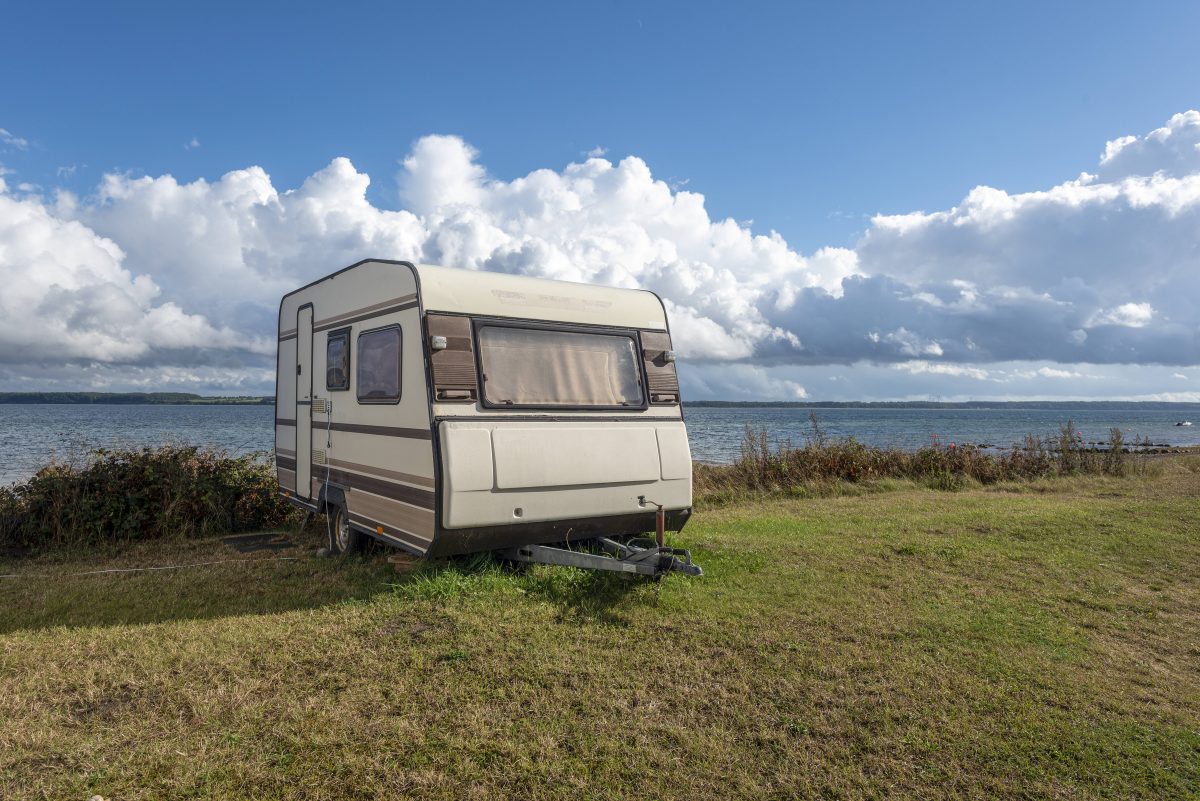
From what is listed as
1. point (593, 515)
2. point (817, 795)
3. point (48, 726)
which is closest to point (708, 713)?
point (817, 795)

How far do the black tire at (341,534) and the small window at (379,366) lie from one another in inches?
57.8

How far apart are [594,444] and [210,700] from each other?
3.52 metres

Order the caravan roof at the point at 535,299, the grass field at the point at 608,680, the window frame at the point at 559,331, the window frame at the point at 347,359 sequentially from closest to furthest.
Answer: the grass field at the point at 608,680 → the window frame at the point at 559,331 → the caravan roof at the point at 535,299 → the window frame at the point at 347,359

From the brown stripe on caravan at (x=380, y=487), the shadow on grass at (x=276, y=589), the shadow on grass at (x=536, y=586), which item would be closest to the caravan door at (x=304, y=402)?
the brown stripe on caravan at (x=380, y=487)

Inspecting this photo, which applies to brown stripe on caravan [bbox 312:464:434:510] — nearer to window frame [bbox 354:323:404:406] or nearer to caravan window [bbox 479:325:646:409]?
window frame [bbox 354:323:404:406]

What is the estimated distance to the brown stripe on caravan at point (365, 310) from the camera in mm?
6619

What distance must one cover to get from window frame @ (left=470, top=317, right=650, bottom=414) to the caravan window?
12 mm

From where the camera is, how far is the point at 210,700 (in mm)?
4309

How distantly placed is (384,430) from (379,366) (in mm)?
604

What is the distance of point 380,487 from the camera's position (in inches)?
276

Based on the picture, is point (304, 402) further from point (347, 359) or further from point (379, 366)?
point (379, 366)

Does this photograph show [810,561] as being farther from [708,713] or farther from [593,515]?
[708,713]

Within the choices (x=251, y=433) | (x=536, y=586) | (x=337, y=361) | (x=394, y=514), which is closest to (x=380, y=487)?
(x=394, y=514)

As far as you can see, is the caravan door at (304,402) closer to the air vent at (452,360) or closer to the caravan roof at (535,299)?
the caravan roof at (535,299)
